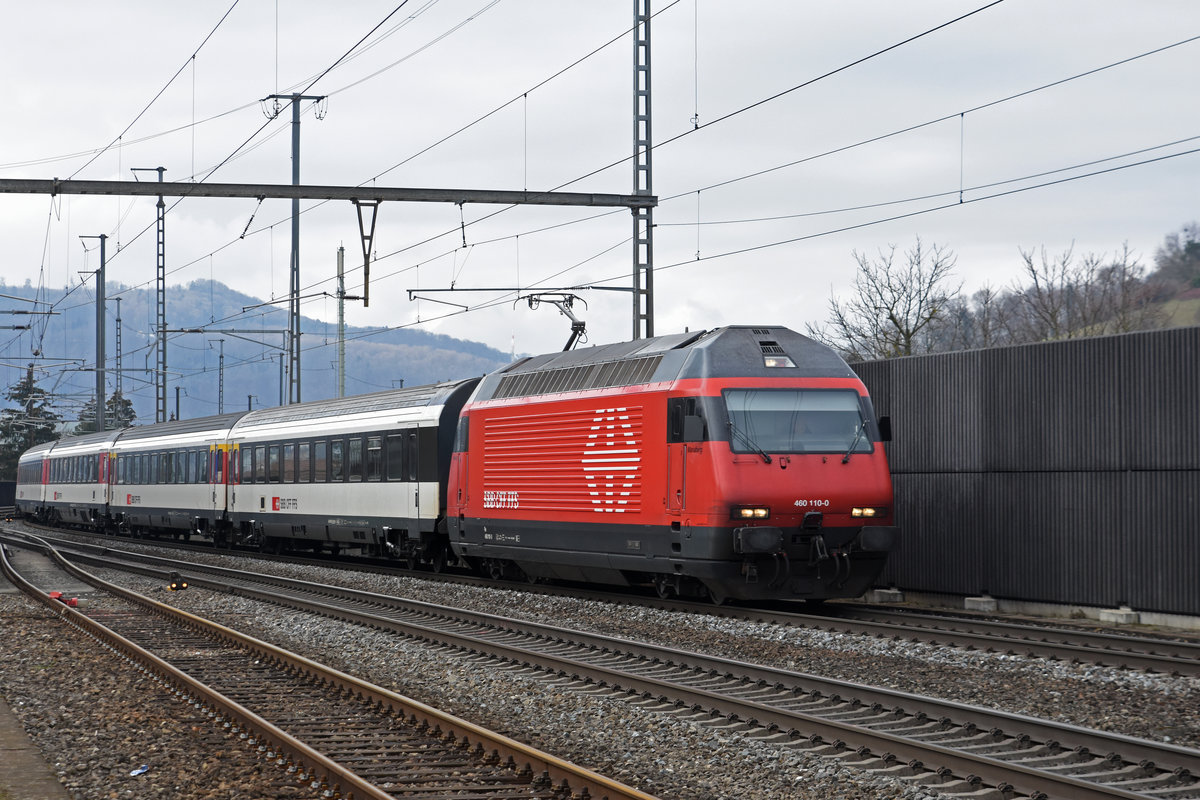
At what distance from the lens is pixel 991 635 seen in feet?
47.9

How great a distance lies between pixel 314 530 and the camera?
30.7 metres

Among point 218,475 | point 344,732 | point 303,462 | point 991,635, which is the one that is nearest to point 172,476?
point 218,475

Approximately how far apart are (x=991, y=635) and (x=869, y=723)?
5.14 meters

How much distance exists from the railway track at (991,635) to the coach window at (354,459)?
10.4 meters

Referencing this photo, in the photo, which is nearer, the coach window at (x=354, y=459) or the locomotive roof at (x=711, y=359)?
the locomotive roof at (x=711, y=359)

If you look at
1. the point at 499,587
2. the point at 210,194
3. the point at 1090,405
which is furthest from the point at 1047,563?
the point at 210,194

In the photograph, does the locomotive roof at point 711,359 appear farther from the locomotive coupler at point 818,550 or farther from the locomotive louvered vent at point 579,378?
the locomotive coupler at point 818,550

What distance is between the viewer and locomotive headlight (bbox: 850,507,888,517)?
16.8 meters

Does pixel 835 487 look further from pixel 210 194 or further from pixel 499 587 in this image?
pixel 210 194

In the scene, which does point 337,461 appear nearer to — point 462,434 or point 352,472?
point 352,472

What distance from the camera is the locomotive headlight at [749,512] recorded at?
641 inches

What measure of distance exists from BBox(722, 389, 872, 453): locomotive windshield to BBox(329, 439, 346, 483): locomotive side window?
14190mm

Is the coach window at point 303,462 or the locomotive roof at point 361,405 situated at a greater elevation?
the locomotive roof at point 361,405

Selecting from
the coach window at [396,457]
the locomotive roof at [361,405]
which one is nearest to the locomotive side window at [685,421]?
the locomotive roof at [361,405]
